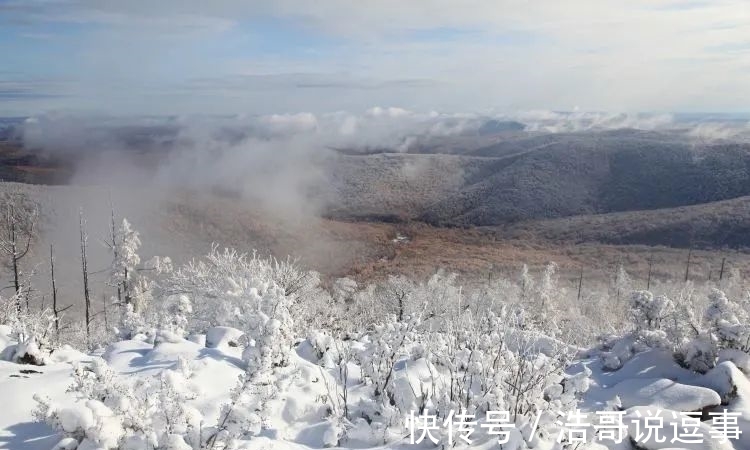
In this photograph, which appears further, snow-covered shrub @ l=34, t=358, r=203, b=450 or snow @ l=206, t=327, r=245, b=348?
snow @ l=206, t=327, r=245, b=348

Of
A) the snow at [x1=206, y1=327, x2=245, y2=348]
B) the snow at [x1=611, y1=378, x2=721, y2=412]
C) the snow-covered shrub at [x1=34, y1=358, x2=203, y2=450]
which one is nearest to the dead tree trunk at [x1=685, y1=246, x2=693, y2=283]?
the snow at [x1=611, y1=378, x2=721, y2=412]

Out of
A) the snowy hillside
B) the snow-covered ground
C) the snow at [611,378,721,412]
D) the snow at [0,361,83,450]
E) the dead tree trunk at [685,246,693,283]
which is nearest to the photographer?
the snowy hillside

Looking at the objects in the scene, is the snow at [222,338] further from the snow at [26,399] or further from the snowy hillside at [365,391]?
the snow at [26,399]

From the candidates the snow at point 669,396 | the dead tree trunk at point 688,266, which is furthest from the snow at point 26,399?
the dead tree trunk at point 688,266

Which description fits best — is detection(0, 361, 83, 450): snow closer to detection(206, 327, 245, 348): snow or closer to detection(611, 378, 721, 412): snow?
detection(206, 327, 245, 348): snow

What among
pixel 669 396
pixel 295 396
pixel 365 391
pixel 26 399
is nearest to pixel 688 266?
pixel 669 396

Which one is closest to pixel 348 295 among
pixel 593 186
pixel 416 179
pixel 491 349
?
Result: pixel 491 349

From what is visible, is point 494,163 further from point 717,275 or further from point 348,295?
point 348,295

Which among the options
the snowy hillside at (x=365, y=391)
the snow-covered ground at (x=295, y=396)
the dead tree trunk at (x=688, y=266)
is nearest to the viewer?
the snowy hillside at (x=365, y=391)

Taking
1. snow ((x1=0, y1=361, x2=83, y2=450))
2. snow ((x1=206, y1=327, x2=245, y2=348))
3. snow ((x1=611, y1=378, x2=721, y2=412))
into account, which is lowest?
snow ((x1=611, y1=378, x2=721, y2=412))

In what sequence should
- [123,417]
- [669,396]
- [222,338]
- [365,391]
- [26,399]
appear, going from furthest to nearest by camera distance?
[222,338] → [669,396] → [365,391] → [26,399] → [123,417]

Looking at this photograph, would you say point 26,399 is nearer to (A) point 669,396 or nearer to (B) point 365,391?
(B) point 365,391
